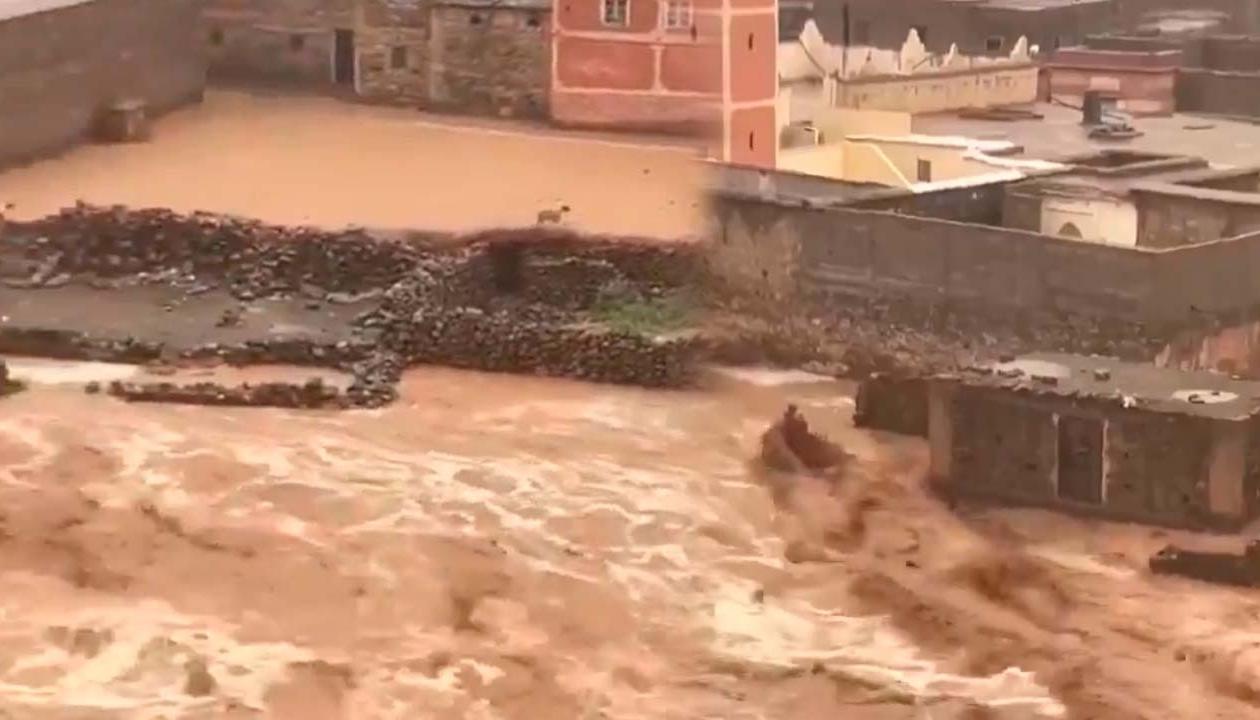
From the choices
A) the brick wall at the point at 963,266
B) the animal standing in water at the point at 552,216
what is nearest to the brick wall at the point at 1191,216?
the brick wall at the point at 963,266

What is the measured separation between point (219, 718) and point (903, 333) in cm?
223

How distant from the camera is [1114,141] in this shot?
288 inches

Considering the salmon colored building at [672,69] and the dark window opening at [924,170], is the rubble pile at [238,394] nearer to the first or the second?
the salmon colored building at [672,69]

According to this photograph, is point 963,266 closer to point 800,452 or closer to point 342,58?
point 800,452

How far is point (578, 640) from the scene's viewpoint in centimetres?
422

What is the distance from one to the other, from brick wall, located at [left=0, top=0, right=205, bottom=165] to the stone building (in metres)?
0.26

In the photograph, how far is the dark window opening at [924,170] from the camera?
6648 millimetres

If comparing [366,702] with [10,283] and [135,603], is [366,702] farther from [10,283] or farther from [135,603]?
[10,283]

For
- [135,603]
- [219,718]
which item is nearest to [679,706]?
[219,718]

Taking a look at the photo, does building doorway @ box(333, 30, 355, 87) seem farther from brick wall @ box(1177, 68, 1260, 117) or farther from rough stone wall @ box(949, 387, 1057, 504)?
rough stone wall @ box(949, 387, 1057, 504)

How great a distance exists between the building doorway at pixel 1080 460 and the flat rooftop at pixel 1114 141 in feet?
7.71

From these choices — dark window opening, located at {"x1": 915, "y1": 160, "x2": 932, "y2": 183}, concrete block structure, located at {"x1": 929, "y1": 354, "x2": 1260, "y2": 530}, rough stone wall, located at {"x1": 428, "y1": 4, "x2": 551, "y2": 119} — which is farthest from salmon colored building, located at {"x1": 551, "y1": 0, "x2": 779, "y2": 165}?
concrete block structure, located at {"x1": 929, "y1": 354, "x2": 1260, "y2": 530}

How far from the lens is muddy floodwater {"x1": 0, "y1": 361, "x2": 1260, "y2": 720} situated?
403 centimetres

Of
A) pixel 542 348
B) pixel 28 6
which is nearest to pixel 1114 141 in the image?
pixel 542 348
